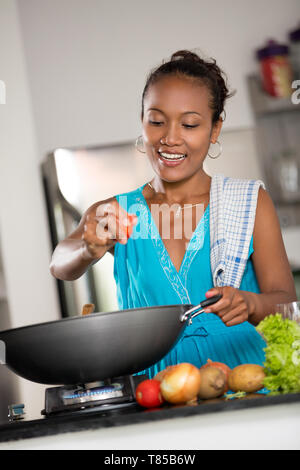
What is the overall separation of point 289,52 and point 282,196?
789mm

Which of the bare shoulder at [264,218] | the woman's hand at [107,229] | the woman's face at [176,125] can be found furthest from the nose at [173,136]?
the woman's hand at [107,229]

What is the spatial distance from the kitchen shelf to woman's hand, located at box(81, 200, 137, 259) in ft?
7.40

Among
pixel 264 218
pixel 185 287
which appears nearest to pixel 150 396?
pixel 185 287

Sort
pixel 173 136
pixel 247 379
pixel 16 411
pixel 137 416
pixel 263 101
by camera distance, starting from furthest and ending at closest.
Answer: pixel 263 101
pixel 173 136
pixel 16 411
pixel 247 379
pixel 137 416

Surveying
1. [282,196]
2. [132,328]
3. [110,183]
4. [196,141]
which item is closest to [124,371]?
[132,328]

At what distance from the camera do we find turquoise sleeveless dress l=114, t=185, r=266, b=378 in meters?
1.41

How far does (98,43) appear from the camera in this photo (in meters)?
3.22

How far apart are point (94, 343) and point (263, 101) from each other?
249 cm

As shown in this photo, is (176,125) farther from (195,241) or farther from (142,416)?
(142,416)

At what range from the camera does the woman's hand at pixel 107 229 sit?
1057 mm

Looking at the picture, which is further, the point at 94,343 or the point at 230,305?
the point at 230,305

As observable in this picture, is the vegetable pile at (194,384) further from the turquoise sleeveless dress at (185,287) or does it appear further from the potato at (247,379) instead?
the turquoise sleeveless dress at (185,287)

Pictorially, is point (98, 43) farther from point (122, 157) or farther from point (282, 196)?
point (282, 196)

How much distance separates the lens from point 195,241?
1.53 metres
